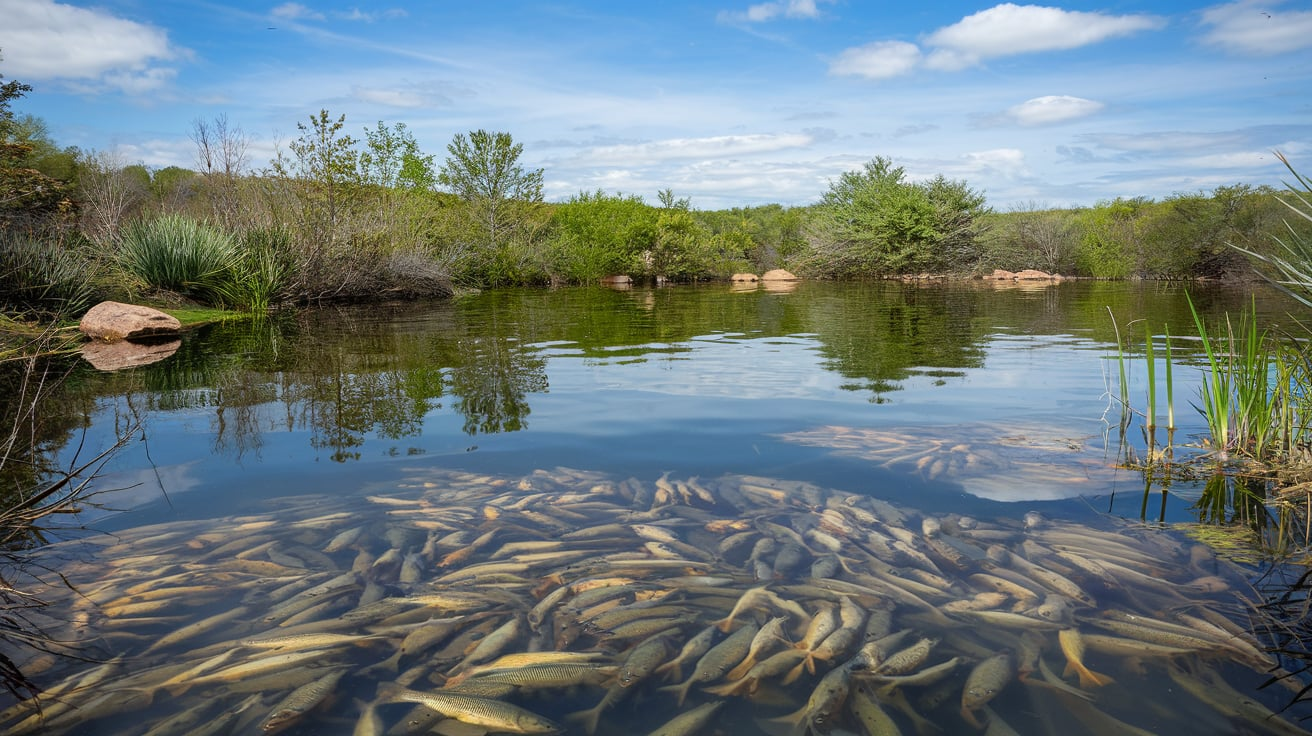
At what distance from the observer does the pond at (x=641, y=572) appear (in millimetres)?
2770

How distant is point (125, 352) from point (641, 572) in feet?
40.3

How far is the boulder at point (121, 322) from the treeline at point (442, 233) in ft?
1.47

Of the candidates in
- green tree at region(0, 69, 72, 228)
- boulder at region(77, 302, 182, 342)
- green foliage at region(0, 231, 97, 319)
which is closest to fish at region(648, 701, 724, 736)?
green foliage at region(0, 231, 97, 319)

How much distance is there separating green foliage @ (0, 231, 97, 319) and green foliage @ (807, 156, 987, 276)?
37.3m

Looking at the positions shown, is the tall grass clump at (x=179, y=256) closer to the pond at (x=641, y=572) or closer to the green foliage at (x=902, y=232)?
the pond at (x=641, y=572)

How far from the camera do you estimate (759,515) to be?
4.59 m

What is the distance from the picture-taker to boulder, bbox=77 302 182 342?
13867 millimetres

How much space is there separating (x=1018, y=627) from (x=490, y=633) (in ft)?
7.26

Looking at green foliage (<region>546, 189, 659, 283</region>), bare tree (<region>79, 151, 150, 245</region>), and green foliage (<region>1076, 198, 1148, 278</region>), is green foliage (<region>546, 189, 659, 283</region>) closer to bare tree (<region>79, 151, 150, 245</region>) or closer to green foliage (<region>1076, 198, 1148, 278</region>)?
bare tree (<region>79, 151, 150, 245</region>)

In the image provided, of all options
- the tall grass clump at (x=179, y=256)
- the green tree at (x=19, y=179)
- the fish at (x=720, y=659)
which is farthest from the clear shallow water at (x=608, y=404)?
the green tree at (x=19, y=179)

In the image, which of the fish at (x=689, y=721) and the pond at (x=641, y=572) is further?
the pond at (x=641, y=572)

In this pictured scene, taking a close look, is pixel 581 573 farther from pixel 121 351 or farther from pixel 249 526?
pixel 121 351

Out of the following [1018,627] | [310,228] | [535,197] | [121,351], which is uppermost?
[535,197]

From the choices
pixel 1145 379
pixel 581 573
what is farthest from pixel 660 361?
pixel 581 573
